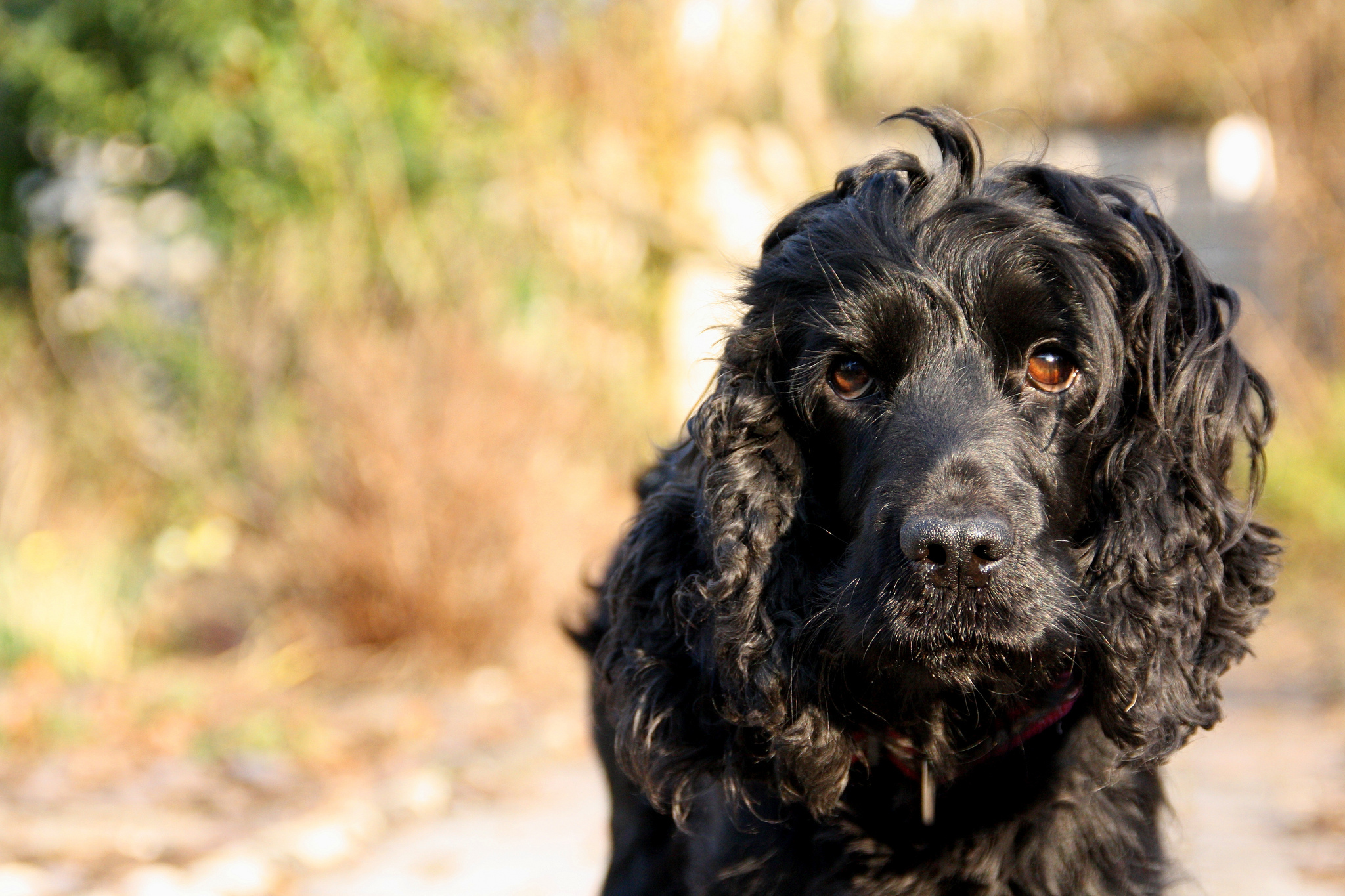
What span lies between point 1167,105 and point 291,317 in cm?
889

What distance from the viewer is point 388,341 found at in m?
6.67

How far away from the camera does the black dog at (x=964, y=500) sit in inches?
81.9

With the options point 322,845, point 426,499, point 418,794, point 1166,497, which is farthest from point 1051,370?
point 426,499

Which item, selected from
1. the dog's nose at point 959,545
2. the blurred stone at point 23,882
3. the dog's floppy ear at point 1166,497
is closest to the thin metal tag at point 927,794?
the dog's floppy ear at point 1166,497

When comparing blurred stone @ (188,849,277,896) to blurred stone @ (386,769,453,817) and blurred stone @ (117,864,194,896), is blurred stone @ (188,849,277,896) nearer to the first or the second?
blurred stone @ (117,864,194,896)

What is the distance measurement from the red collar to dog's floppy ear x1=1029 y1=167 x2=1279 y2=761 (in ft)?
0.26

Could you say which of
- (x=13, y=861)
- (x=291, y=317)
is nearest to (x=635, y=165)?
(x=291, y=317)

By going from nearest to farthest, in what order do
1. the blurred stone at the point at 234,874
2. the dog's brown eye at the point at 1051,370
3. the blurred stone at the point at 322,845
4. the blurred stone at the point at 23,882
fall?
the dog's brown eye at the point at 1051,370, the blurred stone at the point at 23,882, the blurred stone at the point at 234,874, the blurred stone at the point at 322,845

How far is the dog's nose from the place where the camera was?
1.89 m

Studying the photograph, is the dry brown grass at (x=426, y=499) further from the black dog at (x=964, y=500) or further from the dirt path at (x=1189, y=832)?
the black dog at (x=964, y=500)

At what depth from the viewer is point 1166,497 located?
2127 mm

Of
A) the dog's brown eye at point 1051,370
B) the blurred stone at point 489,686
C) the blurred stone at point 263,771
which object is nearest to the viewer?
the dog's brown eye at point 1051,370

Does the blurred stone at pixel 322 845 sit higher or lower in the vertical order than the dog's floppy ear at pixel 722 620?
higher

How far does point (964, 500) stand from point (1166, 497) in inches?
16.9
